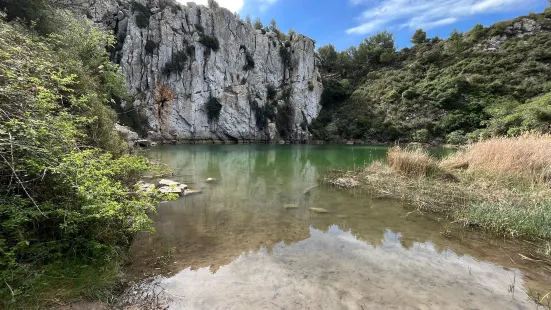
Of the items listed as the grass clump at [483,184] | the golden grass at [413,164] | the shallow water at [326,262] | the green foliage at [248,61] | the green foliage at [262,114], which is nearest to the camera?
the shallow water at [326,262]

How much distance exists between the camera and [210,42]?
50.8 metres

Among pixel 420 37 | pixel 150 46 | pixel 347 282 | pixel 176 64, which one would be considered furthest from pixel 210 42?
pixel 420 37

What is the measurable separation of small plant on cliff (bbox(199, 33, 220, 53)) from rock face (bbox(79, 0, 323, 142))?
0.59 ft

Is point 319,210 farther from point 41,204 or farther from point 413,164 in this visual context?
point 41,204

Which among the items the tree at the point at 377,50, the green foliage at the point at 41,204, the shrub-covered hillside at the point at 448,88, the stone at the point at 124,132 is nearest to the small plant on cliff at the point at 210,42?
the shrub-covered hillside at the point at 448,88

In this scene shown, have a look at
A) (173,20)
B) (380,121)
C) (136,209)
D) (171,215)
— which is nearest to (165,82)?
(173,20)

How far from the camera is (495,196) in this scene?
8.59m

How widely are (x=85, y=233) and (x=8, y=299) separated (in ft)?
3.96

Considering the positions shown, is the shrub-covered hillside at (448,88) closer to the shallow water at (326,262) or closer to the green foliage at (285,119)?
the green foliage at (285,119)

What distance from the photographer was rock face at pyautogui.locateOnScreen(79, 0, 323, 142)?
45125 mm

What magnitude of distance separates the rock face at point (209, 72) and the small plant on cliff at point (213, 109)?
0.18 m

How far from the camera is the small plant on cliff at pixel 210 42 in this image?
164ft

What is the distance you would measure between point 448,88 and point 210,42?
4409cm

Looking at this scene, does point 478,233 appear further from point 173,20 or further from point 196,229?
point 173,20
